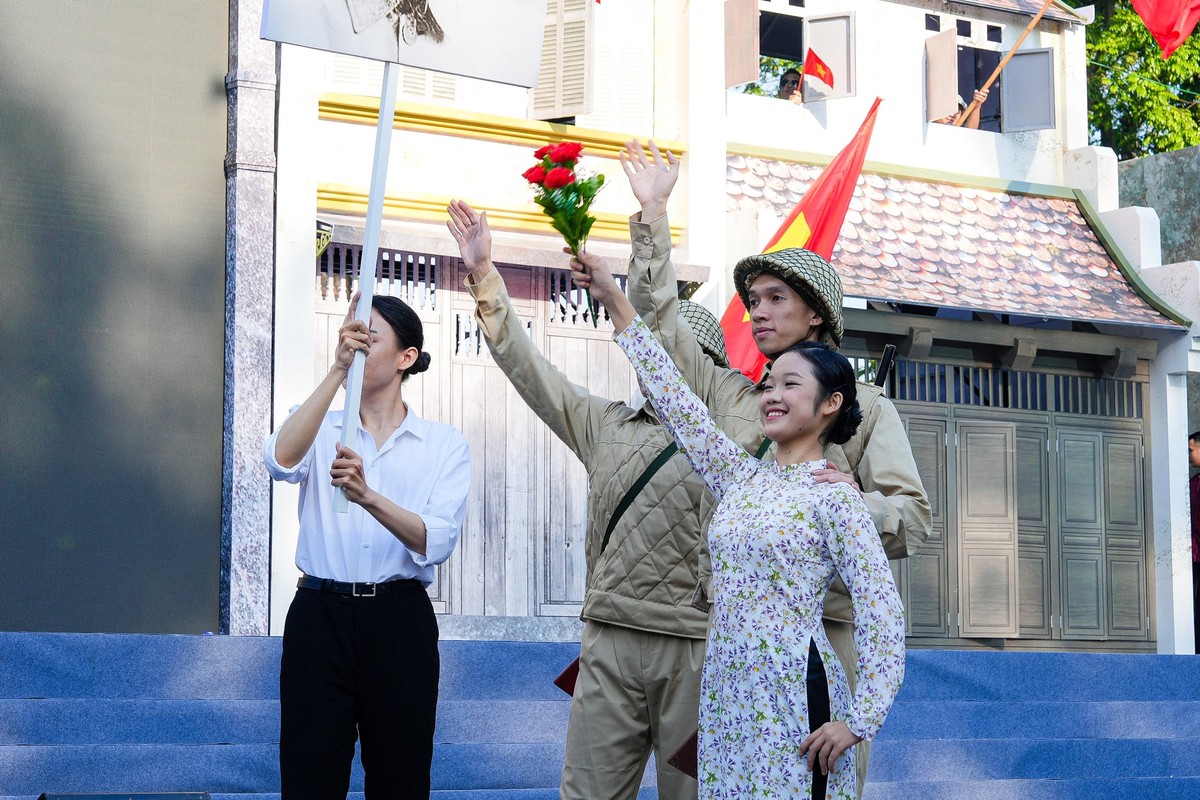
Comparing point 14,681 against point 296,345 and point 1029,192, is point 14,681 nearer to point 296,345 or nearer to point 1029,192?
point 296,345

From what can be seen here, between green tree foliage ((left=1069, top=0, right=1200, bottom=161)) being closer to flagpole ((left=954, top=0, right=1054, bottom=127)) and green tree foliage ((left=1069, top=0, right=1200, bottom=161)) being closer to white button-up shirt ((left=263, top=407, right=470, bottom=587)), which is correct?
flagpole ((left=954, top=0, right=1054, bottom=127))

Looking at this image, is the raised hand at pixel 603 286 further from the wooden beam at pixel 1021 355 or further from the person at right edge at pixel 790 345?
the wooden beam at pixel 1021 355

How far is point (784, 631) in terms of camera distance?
11.3ft

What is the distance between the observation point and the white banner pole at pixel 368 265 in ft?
12.8

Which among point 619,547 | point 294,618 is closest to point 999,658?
point 619,547

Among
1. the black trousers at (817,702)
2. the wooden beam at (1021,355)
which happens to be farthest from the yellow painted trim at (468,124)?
the black trousers at (817,702)

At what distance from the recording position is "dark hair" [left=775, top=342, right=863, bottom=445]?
3.64m

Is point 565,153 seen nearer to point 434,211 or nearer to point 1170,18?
point 434,211

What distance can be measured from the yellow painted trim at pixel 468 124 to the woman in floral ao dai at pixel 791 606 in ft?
23.2

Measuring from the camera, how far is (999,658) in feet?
28.6

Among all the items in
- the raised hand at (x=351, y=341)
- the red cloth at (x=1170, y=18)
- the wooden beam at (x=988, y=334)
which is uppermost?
the red cloth at (x=1170, y=18)

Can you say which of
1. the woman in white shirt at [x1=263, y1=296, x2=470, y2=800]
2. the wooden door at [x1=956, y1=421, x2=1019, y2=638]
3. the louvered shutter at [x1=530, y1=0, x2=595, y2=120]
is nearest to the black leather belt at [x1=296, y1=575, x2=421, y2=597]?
the woman in white shirt at [x1=263, y1=296, x2=470, y2=800]

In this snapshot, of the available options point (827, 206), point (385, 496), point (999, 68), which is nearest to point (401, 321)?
point (385, 496)

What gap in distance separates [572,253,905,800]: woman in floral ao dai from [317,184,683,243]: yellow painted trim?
6434mm
